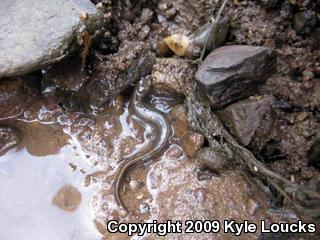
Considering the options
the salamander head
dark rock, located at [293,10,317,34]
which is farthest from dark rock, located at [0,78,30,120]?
dark rock, located at [293,10,317,34]

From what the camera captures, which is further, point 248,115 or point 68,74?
point 68,74

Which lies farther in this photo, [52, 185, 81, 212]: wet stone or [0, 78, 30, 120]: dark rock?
[0, 78, 30, 120]: dark rock

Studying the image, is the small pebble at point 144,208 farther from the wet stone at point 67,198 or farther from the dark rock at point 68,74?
the dark rock at point 68,74

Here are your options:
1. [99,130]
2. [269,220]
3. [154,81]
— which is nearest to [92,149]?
[99,130]

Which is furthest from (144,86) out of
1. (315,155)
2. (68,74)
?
(315,155)

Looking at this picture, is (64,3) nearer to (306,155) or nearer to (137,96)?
(137,96)

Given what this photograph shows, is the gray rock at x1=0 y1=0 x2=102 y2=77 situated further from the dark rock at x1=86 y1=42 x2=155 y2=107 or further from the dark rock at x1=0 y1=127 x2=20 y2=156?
the dark rock at x1=0 y1=127 x2=20 y2=156

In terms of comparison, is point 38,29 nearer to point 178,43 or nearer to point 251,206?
point 178,43
